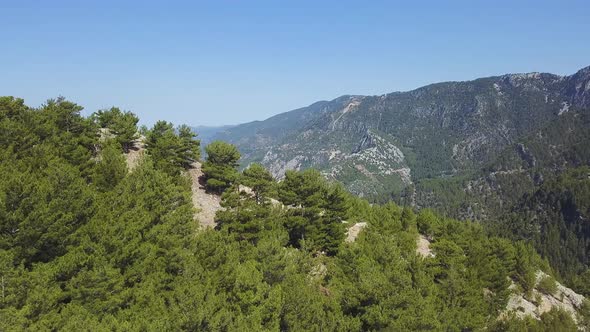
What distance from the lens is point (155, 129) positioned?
61594 millimetres

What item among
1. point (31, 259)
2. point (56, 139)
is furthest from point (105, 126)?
point (31, 259)

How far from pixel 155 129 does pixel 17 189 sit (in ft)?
122

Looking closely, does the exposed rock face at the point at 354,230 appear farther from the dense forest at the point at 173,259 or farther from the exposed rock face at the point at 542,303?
the exposed rock face at the point at 542,303

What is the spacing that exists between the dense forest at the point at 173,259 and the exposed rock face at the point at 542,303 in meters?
11.7

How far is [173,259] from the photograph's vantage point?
3000 cm

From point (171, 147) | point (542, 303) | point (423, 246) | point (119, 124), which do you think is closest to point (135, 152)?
point (119, 124)

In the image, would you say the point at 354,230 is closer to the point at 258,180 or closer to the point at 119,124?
the point at 258,180

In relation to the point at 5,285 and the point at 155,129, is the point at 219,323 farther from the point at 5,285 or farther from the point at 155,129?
the point at 155,129

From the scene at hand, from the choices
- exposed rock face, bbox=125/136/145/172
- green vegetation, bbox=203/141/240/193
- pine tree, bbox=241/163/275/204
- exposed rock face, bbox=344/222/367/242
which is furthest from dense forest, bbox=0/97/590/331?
exposed rock face, bbox=344/222/367/242

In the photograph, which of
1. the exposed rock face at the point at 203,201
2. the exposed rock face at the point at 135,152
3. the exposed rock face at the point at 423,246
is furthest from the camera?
the exposed rock face at the point at 423,246

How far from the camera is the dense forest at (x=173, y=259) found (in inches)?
928

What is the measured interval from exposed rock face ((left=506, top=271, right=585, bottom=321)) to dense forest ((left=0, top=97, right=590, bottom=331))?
11.7m

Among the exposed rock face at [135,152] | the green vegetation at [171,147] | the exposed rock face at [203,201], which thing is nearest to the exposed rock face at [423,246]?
the exposed rock face at [203,201]

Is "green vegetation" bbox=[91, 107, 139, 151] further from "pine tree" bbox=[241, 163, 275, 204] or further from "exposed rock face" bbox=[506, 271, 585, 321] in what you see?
"exposed rock face" bbox=[506, 271, 585, 321]
